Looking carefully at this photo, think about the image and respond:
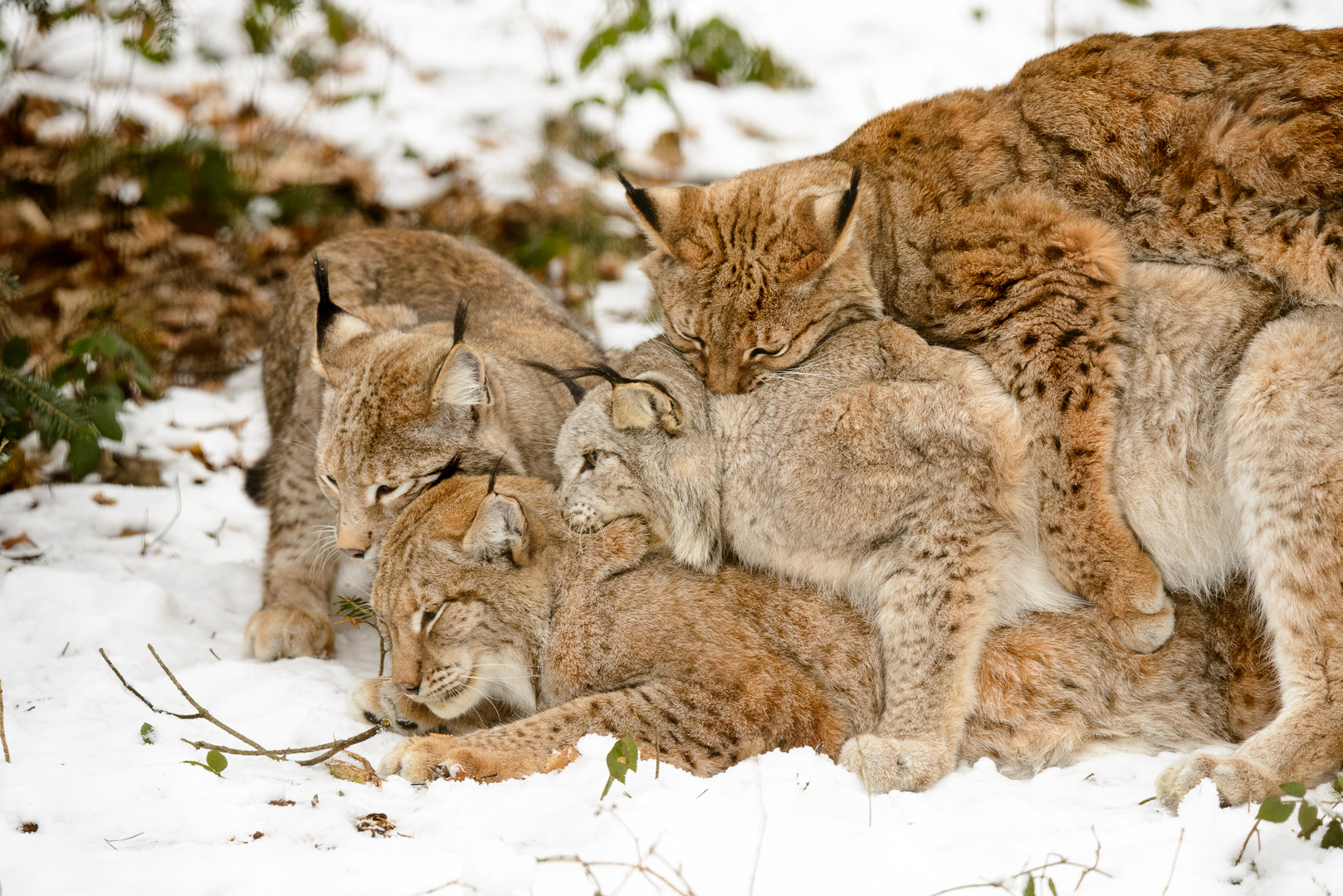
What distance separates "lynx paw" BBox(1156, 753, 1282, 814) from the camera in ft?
11.7

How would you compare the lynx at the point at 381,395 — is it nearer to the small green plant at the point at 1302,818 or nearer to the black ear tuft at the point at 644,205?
the black ear tuft at the point at 644,205

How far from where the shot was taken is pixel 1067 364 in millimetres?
4234

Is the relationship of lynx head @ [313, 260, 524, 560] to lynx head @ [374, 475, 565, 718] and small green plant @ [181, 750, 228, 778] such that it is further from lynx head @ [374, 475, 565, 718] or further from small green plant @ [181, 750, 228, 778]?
small green plant @ [181, 750, 228, 778]

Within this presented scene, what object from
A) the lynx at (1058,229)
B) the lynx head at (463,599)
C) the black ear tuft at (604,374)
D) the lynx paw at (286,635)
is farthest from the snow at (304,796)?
the black ear tuft at (604,374)

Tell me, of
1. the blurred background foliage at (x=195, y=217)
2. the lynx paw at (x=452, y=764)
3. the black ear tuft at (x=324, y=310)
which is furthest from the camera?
the blurred background foliage at (x=195, y=217)

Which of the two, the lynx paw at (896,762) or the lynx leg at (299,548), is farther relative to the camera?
the lynx leg at (299,548)

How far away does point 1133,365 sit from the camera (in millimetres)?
4363

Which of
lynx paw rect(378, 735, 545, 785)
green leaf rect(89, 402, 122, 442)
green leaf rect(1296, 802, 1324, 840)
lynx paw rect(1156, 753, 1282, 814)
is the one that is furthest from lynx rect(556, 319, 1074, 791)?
green leaf rect(89, 402, 122, 442)

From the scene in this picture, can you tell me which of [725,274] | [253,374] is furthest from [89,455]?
[725,274]

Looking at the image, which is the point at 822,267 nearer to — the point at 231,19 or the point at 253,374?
the point at 253,374

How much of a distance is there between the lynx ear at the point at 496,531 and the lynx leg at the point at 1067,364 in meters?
1.80

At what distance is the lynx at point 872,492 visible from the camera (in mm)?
4105

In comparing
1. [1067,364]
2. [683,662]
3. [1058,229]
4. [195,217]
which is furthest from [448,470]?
[195,217]

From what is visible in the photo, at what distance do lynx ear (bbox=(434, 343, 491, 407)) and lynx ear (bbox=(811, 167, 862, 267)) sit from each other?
145 cm
